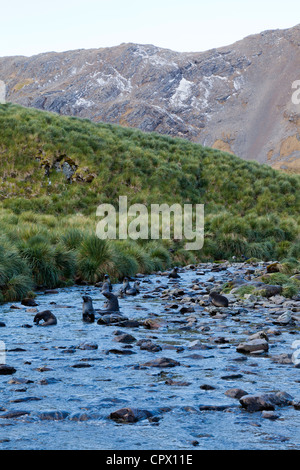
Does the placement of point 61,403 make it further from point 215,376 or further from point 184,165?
point 184,165

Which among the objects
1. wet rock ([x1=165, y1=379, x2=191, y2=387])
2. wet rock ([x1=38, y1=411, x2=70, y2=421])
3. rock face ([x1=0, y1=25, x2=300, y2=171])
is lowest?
wet rock ([x1=165, y1=379, x2=191, y2=387])

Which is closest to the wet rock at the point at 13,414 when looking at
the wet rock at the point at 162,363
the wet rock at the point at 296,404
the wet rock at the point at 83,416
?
the wet rock at the point at 83,416

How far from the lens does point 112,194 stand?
24297mm

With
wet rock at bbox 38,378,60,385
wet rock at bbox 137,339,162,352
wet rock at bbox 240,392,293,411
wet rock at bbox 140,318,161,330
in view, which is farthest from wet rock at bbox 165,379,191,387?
wet rock at bbox 140,318,161,330

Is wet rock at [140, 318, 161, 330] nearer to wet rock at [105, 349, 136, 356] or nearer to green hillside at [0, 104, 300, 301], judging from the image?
wet rock at [105, 349, 136, 356]

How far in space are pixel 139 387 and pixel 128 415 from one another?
64cm

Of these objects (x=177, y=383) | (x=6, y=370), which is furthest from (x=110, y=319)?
(x=177, y=383)

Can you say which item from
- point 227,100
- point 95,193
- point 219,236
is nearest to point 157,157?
point 95,193

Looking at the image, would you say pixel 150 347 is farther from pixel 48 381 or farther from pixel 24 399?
pixel 24 399

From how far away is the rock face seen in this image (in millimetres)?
128500

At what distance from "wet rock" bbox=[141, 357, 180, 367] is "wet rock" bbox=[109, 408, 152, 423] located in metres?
1.23

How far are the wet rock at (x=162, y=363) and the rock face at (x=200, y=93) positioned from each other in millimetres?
105987

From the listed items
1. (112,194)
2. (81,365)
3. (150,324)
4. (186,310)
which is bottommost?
(186,310)

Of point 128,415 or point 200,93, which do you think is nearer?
point 128,415
